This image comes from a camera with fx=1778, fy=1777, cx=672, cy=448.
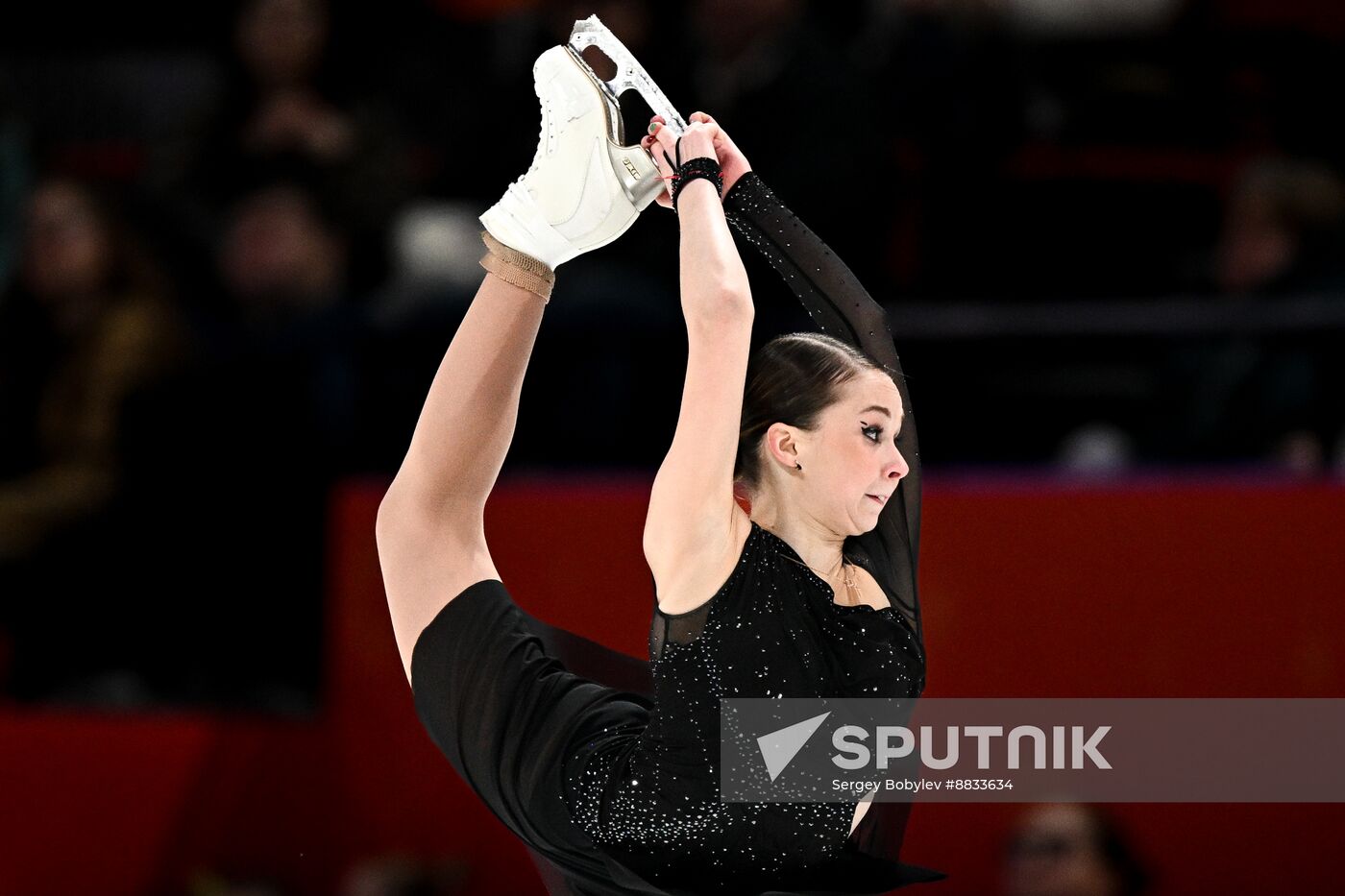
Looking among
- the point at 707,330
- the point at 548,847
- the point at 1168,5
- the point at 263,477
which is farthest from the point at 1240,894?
the point at 1168,5

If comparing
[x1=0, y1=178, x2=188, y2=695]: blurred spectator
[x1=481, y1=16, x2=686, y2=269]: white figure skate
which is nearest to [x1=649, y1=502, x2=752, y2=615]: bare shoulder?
[x1=481, y1=16, x2=686, y2=269]: white figure skate

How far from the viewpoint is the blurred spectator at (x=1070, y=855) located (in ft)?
9.09

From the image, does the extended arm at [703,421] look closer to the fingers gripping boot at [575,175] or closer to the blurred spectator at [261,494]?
the fingers gripping boot at [575,175]

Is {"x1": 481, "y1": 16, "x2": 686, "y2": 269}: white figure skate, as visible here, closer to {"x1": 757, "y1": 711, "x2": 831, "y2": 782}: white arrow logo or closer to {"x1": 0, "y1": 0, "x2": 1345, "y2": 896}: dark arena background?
{"x1": 757, "y1": 711, "x2": 831, "y2": 782}: white arrow logo

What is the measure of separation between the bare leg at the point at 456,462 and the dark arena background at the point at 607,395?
0.54 meters

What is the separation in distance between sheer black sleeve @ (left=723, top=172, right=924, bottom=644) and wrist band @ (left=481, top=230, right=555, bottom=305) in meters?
0.24

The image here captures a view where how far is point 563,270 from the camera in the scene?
3.79m

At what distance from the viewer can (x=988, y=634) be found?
309 cm

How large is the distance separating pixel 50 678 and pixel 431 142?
1.74m

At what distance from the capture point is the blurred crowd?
3.64 meters

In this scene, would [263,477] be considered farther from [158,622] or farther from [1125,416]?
[1125,416]

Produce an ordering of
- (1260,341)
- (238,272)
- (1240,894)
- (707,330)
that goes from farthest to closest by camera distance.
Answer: (238,272)
(1260,341)
(1240,894)
(707,330)

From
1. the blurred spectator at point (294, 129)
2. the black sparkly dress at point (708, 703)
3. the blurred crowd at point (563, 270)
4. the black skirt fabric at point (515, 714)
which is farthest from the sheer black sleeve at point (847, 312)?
Answer: the blurred spectator at point (294, 129)

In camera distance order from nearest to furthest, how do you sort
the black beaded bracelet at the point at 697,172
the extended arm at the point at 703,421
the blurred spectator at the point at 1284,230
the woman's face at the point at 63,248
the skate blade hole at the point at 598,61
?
1. the extended arm at the point at 703,421
2. the black beaded bracelet at the point at 697,172
3. the skate blade hole at the point at 598,61
4. the blurred spectator at the point at 1284,230
5. the woman's face at the point at 63,248
